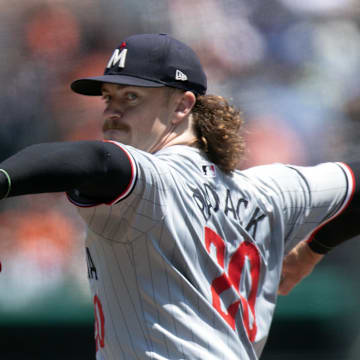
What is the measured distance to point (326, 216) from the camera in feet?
6.00

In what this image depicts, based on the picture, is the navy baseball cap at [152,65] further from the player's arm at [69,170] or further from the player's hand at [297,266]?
the player's hand at [297,266]

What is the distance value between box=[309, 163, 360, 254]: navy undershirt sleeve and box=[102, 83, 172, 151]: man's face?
23.1 inches

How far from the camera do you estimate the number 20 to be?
4.93 feet

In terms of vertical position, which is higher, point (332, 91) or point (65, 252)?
point (332, 91)

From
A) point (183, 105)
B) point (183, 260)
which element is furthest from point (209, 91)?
point (183, 260)

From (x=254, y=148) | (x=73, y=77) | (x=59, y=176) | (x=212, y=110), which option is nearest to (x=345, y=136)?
(x=254, y=148)

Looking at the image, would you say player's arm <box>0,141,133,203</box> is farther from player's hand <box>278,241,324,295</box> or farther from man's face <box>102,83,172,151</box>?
player's hand <box>278,241,324,295</box>

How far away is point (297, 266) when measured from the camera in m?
2.02

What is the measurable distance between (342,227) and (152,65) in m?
0.76

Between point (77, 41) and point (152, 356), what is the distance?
2672 mm

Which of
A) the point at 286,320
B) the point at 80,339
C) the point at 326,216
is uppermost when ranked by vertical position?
the point at 326,216

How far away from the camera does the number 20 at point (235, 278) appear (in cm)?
150

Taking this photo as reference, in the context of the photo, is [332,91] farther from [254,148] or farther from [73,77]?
[73,77]

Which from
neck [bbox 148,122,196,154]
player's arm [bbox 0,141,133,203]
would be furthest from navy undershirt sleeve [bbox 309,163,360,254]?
player's arm [bbox 0,141,133,203]
